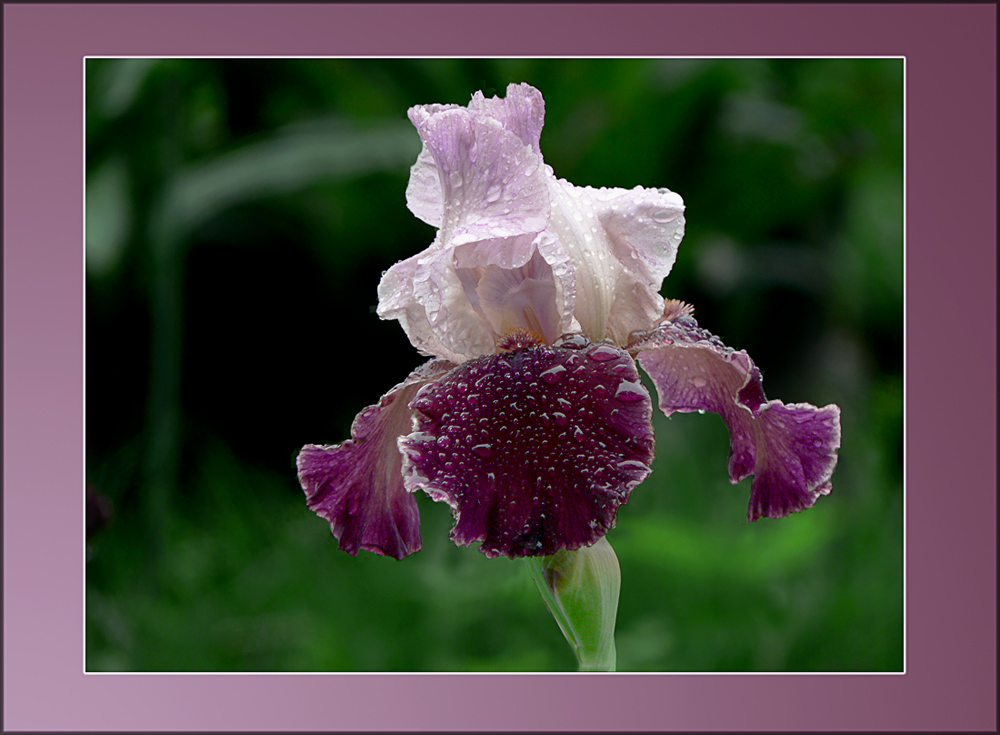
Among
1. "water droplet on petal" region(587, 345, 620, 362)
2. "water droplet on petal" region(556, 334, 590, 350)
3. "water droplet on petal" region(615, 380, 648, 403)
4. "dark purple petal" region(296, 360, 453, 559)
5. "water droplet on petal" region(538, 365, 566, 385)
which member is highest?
→ "water droplet on petal" region(556, 334, 590, 350)

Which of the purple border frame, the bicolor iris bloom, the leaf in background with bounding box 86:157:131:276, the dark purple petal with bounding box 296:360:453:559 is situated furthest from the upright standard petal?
the leaf in background with bounding box 86:157:131:276

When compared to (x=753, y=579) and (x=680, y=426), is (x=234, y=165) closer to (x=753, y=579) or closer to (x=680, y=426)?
(x=680, y=426)

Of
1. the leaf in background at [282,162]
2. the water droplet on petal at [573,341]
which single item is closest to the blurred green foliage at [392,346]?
the leaf in background at [282,162]

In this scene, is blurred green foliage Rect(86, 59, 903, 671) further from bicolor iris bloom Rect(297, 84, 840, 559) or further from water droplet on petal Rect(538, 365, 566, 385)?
water droplet on petal Rect(538, 365, 566, 385)

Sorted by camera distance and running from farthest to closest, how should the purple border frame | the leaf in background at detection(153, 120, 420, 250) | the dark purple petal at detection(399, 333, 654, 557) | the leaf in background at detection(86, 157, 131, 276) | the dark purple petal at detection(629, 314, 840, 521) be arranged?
the leaf in background at detection(153, 120, 420, 250)
the leaf in background at detection(86, 157, 131, 276)
the purple border frame
the dark purple petal at detection(629, 314, 840, 521)
the dark purple petal at detection(399, 333, 654, 557)
